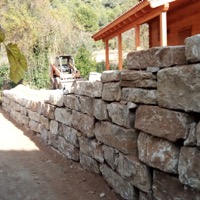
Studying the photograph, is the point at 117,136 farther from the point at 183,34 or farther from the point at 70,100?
the point at 183,34

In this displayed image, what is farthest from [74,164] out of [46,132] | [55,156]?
[46,132]

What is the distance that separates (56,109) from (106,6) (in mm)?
45167

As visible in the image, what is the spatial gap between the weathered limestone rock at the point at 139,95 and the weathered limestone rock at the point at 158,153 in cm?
35

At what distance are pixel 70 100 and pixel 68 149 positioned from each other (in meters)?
0.93

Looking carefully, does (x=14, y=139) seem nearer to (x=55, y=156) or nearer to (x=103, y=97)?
(x=55, y=156)

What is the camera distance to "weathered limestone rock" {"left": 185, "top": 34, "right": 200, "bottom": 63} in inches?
82.0

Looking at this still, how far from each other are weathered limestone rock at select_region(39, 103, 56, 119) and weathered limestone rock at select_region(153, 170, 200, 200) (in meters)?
3.36

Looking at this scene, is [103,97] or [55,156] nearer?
[103,97]

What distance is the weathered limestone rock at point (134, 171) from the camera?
285cm

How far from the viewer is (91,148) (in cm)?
419

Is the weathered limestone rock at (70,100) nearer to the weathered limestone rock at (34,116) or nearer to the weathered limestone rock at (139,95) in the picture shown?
the weathered limestone rock at (139,95)

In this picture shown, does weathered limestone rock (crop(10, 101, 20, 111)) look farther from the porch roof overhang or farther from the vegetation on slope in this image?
the vegetation on slope

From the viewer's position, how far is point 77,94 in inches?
181

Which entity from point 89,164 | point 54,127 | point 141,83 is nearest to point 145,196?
point 141,83
